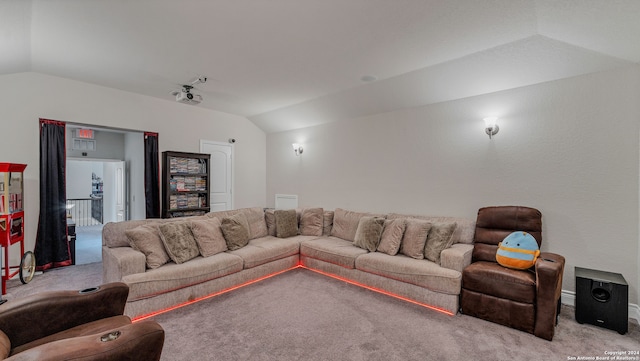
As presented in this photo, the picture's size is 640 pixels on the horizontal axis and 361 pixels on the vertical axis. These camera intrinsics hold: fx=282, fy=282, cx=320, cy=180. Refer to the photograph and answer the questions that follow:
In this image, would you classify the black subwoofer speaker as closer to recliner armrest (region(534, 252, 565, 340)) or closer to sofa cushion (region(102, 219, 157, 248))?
recliner armrest (region(534, 252, 565, 340))

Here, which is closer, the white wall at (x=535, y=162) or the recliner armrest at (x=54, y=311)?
the recliner armrest at (x=54, y=311)

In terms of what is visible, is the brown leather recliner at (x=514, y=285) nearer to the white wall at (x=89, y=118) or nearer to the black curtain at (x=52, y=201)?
the white wall at (x=89, y=118)

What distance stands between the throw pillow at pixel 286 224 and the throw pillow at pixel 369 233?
3.87 ft

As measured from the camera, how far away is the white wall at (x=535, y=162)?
294cm

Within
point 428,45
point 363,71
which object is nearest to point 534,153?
point 428,45

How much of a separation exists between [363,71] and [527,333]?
3.37 meters

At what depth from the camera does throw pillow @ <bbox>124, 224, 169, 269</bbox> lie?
10.2 feet

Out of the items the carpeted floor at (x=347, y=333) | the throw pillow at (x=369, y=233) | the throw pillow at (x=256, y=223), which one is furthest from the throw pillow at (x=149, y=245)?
the throw pillow at (x=369, y=233)

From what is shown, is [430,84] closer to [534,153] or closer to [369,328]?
[534,153]

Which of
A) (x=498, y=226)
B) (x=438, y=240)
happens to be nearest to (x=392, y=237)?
(x=438, y=240)

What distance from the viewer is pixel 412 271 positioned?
10.7 ft

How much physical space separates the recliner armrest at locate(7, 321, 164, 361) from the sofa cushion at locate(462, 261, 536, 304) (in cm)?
285

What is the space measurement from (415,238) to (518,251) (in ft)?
3.60

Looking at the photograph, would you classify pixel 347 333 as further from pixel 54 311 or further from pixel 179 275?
pixel 54 311
